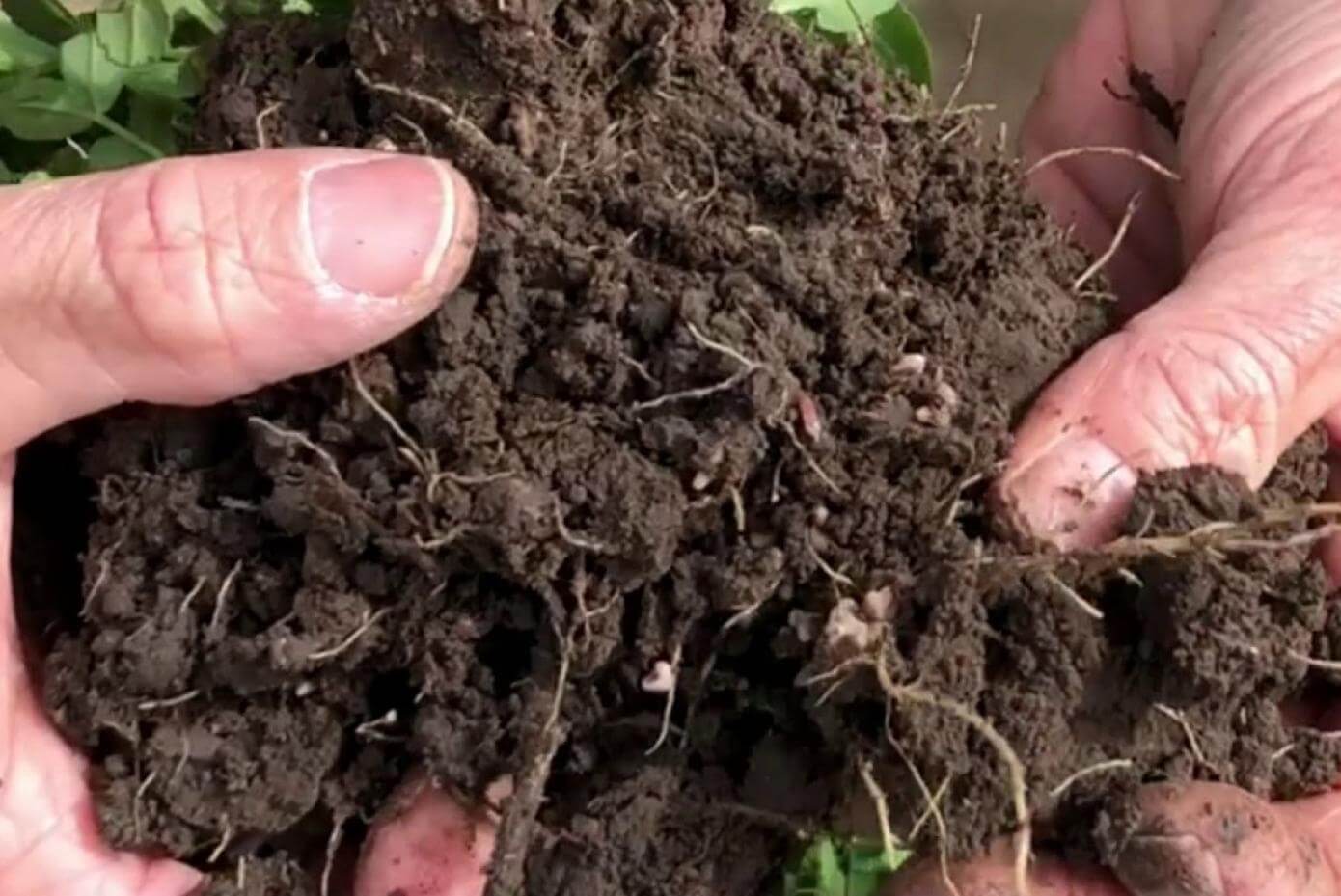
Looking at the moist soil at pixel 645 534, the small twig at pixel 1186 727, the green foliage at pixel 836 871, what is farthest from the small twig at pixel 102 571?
the small twig at pixel 1186 727

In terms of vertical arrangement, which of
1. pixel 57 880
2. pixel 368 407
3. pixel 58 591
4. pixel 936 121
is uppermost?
pixel 936 121

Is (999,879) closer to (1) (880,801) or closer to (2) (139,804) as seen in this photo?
(1) (880,801)

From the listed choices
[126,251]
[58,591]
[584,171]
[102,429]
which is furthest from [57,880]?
[584,171]

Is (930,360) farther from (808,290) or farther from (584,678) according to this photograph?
(584,678)

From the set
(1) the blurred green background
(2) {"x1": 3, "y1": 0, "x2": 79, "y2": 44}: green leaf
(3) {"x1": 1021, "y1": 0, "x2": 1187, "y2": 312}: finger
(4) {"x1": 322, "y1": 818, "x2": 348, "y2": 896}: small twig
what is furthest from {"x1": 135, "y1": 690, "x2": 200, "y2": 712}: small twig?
(1) the blurred green background

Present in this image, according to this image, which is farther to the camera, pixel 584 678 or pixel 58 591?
pixel 58 591

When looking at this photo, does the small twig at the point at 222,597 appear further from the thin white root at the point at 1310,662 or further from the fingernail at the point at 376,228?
the thin white root at the point at 1310,662
